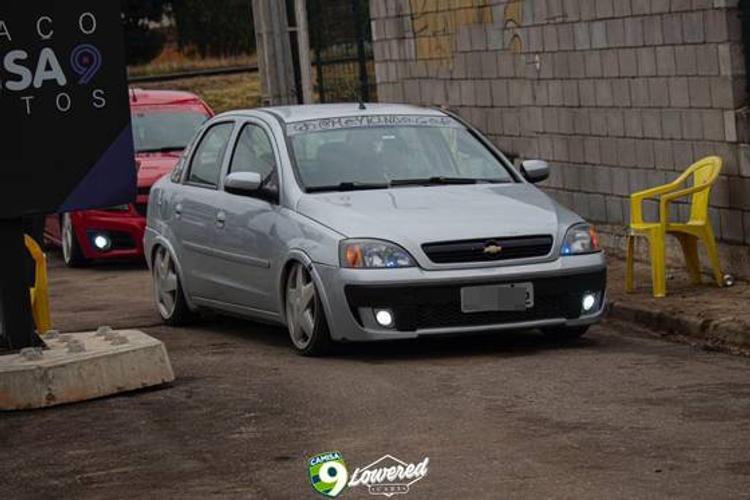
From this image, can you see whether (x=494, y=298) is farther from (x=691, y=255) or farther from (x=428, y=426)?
(x=691, y=255)

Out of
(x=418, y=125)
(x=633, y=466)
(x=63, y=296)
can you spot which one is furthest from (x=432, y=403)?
(x=63, y=296)

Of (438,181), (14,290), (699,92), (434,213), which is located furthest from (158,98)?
(14,290)

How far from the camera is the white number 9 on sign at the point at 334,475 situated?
815 centimetres

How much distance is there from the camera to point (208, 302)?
45.5ft

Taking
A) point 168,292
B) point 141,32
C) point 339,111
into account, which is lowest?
point 168,292

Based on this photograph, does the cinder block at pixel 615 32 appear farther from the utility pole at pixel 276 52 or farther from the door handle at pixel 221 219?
the utility pole at pixel 276 52

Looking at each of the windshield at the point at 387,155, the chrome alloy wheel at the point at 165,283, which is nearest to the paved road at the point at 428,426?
the windshield at the point at 387,155

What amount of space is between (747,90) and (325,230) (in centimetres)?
410

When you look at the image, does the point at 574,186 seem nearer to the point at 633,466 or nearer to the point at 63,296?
the point at 63,296

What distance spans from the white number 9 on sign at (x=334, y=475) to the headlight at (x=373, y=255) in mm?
3395

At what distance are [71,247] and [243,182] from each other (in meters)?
7.52

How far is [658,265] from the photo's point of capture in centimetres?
1431

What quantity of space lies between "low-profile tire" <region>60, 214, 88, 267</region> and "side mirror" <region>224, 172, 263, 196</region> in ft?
23.6

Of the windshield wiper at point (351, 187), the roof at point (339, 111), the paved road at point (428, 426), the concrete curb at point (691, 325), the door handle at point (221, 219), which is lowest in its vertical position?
the concrete curb at point (691, 325)
